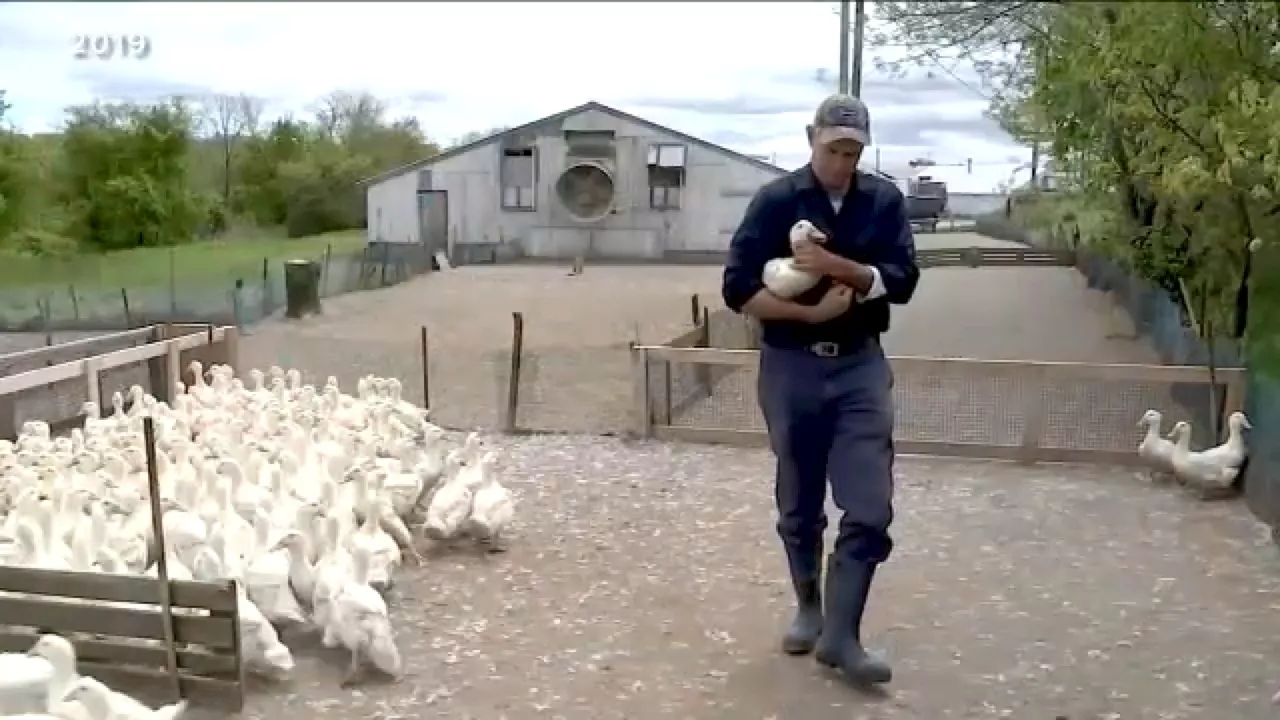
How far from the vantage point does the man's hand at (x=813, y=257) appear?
→ 365 cm

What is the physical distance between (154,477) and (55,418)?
164 inches

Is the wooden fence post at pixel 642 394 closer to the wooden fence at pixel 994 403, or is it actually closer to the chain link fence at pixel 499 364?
the wooden fence at pixel 994 403

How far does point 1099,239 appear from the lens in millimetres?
12172

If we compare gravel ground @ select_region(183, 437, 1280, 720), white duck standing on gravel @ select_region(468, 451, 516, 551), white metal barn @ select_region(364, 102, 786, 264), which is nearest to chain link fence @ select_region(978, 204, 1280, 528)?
gravel ground @ select_region(183, 437, 1280, 720)

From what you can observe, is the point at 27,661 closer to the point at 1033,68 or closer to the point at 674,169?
the point at 1033,68

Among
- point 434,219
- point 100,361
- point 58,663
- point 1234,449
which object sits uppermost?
point 434,219

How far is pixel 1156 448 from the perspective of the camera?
6.83m

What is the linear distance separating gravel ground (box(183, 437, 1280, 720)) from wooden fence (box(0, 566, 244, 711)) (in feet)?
0.68

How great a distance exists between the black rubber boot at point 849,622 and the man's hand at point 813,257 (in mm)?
920

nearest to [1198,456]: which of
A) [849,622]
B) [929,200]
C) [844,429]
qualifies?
[849,622]

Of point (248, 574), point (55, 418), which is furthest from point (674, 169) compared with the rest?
point (248, 574)

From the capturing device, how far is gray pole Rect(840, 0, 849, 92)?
1178 cm

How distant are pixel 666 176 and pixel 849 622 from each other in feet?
58.0

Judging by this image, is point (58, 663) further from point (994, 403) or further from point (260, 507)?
point (994, 403)
